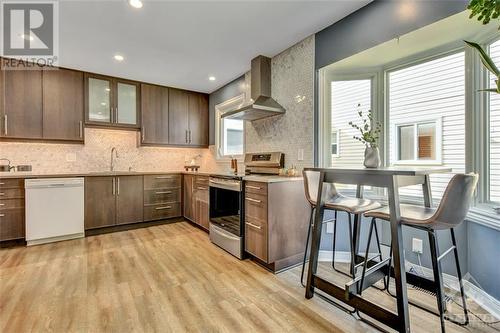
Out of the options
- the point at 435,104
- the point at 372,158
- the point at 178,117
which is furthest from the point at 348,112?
the point at 178,117

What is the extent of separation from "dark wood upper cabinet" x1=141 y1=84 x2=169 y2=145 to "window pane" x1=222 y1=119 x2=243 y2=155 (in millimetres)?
1105

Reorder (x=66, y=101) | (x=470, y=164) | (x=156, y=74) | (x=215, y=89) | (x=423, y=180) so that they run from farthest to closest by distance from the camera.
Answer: (x=215, y=89)
(x=156, y=74)
(x=66, y=101)
(x=470, y=164)
(x=423, y=180)

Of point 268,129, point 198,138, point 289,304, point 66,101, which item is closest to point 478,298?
point 289,304

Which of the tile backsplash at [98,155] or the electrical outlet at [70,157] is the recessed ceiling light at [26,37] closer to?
the tile backsplash at [98,155]

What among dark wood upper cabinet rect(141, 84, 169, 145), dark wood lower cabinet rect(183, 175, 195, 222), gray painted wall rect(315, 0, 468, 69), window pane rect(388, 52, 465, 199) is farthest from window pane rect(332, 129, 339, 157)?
dark wood upper cabinet rect(141, 84, 169, 145)

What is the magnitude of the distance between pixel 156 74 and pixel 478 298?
463 centimetres

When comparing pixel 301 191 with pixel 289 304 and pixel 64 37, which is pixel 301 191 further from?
pixel 64 37

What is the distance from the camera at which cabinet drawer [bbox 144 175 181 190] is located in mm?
3977

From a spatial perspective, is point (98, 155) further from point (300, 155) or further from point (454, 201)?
point (454, 201)

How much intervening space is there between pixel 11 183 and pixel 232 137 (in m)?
3.16

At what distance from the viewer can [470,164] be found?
74.7 inches

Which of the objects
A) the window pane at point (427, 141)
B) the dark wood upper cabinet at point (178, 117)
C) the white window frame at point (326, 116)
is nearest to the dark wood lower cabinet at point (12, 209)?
the dark wood upper cabinet at point (178, 117)

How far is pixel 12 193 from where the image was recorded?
3.05 metres

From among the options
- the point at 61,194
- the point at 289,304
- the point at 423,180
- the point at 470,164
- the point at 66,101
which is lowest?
the point at 289,304
